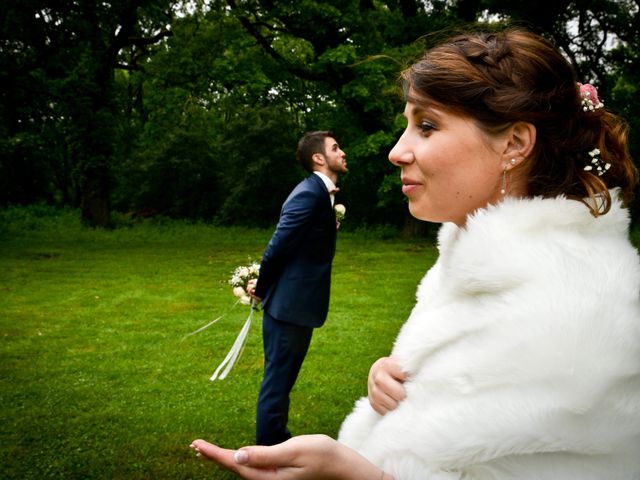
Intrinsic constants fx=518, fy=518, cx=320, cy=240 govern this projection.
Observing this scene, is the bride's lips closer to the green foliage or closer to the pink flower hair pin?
the pink flower hair pin

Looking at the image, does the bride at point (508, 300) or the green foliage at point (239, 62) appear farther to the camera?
the green foliage at point (239, 62)

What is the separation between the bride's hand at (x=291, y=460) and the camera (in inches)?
40.9

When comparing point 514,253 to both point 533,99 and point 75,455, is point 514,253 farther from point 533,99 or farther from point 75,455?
point 75,455

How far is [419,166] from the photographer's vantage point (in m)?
1.35

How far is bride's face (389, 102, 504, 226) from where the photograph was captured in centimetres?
131

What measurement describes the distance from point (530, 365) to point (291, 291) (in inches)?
127

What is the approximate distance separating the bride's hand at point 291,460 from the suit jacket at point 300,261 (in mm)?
3037

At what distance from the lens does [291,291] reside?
418cm

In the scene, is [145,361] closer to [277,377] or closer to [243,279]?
[243,279]

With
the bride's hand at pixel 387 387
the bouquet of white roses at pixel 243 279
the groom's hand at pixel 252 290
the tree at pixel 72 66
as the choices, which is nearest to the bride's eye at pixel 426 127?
the bride's hand at pixel 387 387

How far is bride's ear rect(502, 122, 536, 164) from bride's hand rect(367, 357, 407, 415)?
605 mm

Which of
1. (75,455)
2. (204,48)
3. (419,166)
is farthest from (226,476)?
(204,48)

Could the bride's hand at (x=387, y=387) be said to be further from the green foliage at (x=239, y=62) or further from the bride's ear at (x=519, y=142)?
the green foliage at (x=239, y=62)

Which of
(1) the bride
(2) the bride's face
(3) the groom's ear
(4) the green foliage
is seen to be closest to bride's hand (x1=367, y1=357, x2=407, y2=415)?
(1) the bride
